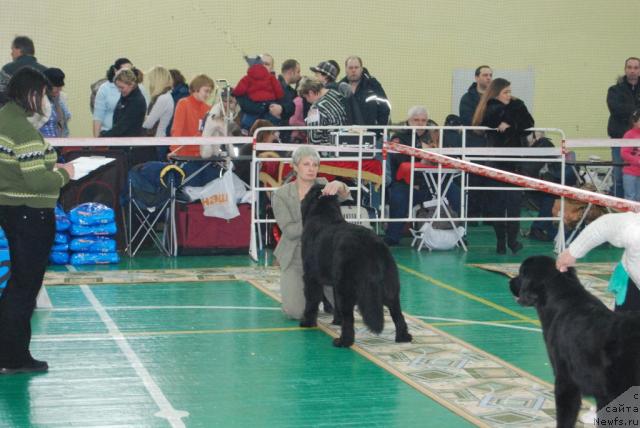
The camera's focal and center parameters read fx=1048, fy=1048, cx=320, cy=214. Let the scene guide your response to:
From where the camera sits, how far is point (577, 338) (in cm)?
453

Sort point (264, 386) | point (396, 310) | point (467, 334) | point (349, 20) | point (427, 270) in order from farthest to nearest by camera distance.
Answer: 1. point (349, 20)
2. point (427, 270)
3. point (467, 334)
4. point (396, 310)
5. point (264, 386)

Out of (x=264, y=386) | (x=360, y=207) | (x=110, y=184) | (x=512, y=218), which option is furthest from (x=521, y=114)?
(x=264, y=386)

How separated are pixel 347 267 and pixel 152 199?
15.5ft

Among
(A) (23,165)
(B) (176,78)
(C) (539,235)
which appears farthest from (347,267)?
(B) (176,78)

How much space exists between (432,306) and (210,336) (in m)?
2.10

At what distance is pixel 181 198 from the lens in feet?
37.0

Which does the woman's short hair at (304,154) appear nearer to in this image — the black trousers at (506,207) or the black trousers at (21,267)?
the black trousers at (21,267)

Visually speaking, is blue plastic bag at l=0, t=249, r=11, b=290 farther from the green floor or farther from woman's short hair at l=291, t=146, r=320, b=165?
woman's short hair at l=291, t=146, r=320, b=165

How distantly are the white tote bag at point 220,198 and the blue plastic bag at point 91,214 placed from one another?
3.31 ft

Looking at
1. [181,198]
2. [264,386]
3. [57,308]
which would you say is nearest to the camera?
[264,386]

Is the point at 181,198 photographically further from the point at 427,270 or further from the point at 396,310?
the point at 396,310

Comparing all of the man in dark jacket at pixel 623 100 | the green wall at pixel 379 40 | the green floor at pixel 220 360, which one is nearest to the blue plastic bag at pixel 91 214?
the green floor at pixel 220 360

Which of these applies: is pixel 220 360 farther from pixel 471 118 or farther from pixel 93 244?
pixel 471 118

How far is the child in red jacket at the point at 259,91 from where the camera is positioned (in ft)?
41.3
